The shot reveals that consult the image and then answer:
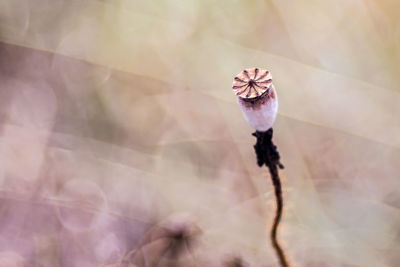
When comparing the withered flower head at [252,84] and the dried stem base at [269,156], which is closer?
the withered flower head at [252,84]

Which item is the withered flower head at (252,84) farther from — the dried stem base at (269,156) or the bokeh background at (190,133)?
the bokeh background at (190,133)

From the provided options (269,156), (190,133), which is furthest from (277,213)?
(190,133)

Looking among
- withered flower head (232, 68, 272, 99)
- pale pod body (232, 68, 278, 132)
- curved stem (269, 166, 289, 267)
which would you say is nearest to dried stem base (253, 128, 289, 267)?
curved stem (269, 166, 289, 267)

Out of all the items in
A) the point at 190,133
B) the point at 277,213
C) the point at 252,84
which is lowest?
the point at 277,213

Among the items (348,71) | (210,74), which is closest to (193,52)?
(210,74)

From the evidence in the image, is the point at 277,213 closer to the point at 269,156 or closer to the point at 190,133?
the point at 269,156

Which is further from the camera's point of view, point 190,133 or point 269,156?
point 190,133

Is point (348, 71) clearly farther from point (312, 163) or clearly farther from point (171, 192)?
point (171, 192)

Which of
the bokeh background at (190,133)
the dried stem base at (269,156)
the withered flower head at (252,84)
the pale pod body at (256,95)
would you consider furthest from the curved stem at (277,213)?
the withered flower head at (252,84)
